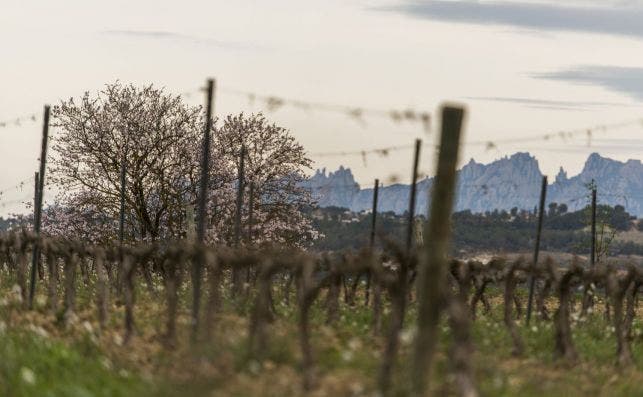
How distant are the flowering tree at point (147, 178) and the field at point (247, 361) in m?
21.8

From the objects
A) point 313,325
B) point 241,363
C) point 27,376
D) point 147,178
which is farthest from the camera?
point 147,178

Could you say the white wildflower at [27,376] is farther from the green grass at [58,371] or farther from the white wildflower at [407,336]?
the white wildflower at [407,336]

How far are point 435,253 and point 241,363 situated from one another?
128 inches

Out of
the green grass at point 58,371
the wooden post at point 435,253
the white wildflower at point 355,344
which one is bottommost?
the green grass at point 58,371

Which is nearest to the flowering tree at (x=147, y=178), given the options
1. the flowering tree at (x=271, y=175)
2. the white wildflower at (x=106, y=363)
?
the flowering tree at (x=271, y=175)

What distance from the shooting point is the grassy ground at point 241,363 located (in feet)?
39.1

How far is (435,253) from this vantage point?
10828 millimetres

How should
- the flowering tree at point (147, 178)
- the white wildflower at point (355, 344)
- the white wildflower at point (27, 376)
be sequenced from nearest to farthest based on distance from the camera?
the white wildflower at point (355, 344) → the white wildflower at point (27, 376) → the flowering tree at point (147, 178)

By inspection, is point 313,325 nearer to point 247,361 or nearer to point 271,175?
Result: point 247,361

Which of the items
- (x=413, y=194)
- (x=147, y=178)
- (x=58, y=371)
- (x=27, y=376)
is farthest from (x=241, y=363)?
(x=147, y=178)

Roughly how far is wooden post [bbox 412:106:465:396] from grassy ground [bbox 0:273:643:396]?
2.46 feet

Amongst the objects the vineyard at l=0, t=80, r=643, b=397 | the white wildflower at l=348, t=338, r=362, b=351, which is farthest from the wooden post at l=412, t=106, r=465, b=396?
the white wildflower at l=348, t=338, r=362, b=351

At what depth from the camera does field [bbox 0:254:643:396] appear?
12.0 metres

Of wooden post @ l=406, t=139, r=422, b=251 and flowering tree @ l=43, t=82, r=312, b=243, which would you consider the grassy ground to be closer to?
wooden post @ l=406, t=139, r=422, b=251
